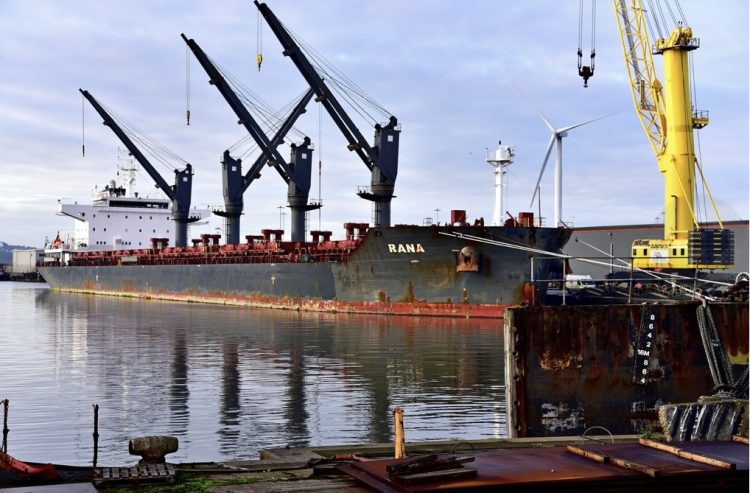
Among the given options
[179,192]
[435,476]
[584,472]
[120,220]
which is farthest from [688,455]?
[120,220]

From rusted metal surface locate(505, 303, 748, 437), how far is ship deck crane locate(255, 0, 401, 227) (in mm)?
35952

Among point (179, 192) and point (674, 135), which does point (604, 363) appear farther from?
point (179, 192)

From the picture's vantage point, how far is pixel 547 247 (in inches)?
1592

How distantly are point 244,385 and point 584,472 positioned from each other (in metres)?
Answer: 14.0

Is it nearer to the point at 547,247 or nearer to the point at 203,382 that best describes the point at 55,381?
the point at 203,382

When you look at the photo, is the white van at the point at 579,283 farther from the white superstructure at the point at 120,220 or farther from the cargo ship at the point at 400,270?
the white superstructure at the point at 120,220

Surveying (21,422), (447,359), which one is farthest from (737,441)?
(447,359)

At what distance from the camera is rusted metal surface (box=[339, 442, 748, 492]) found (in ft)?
24.5

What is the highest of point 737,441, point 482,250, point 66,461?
point 482,250

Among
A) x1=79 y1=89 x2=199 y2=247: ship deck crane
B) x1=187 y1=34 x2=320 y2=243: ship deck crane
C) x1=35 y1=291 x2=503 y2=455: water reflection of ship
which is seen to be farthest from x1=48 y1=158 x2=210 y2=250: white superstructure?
x1=35 y1=291 x2=503 y2=455: water reflection of ship

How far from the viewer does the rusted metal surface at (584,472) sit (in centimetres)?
746

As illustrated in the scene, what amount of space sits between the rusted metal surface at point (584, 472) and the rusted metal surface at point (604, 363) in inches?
203

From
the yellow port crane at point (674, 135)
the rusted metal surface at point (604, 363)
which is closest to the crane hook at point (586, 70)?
the yellow port crane at point (674, 135)

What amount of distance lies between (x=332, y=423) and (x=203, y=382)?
625 cm
